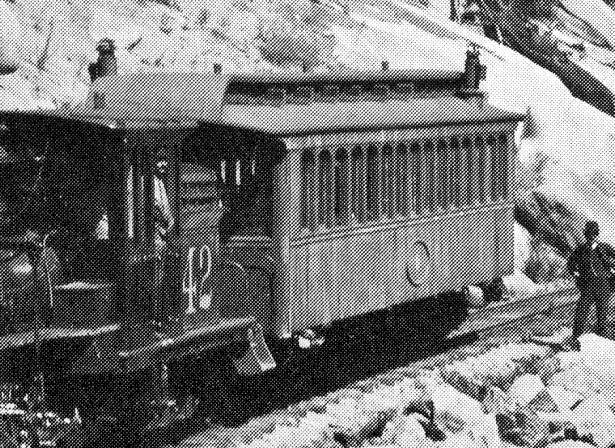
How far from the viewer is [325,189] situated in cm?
1223

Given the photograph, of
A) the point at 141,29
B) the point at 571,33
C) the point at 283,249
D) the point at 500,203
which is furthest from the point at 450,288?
the point at 571,33

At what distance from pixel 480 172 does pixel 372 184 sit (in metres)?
2.84

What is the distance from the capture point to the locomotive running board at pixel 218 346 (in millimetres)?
10102

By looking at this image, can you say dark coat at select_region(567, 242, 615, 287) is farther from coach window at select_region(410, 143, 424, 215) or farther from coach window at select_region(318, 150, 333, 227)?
coach window at select_region(318, 150, 333, 227)

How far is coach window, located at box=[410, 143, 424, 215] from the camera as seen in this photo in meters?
13.8

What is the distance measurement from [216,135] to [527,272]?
9.95 meters

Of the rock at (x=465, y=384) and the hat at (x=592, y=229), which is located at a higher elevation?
the hat at (x=592, y=229)

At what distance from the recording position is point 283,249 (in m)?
11.5

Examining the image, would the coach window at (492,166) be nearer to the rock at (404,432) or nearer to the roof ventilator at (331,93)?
the roof ventilator at (331,93)

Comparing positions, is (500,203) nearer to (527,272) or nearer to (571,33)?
(527,272)

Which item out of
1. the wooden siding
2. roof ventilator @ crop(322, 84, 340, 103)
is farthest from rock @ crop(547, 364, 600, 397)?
roof ventilator @ crop(322, 84, 340, 103)

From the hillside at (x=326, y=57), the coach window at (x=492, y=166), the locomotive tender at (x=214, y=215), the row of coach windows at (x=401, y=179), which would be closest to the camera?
the locomotive tender at (x=214, y=215)

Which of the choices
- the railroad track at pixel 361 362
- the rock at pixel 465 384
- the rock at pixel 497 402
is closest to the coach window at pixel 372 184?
the railroad track at pixel 361 362

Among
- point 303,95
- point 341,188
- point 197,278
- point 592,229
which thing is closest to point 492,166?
point 592,229
